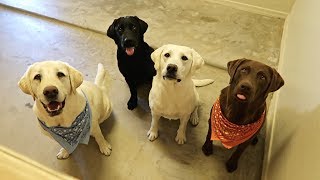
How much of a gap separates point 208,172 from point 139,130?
22.0 inches

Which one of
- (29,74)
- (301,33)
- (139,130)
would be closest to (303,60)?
(301,33)

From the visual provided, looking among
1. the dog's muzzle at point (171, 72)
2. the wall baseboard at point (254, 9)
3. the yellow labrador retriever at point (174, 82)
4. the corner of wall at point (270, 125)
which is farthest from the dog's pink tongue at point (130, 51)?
the wall baseboard at point (254, 9)

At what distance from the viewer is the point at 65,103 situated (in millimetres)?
1744

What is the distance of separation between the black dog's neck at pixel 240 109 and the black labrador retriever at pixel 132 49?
0.62 m

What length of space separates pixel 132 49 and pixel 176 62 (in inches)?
16.1

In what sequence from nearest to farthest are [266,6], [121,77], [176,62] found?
[176,62] → [121,77] → [266,6]

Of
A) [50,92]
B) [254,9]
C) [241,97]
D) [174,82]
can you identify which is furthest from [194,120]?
[254,9]

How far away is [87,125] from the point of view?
1.92 m

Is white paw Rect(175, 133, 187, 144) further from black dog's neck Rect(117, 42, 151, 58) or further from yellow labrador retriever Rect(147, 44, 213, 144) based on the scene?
black dog's neck Rect(117, 42, 151, 58)

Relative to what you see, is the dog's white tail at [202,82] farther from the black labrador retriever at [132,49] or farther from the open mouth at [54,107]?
the open mouth at [54,107]

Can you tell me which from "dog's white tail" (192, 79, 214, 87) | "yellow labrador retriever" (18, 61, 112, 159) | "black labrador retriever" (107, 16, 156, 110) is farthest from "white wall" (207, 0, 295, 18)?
"yellow labrador retriever" (18, 61, 112, 159)

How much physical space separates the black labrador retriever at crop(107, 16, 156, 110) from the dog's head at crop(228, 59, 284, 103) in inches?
28.6

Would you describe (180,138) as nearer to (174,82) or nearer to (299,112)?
(174,82)

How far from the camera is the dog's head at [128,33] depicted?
79.9 inches
